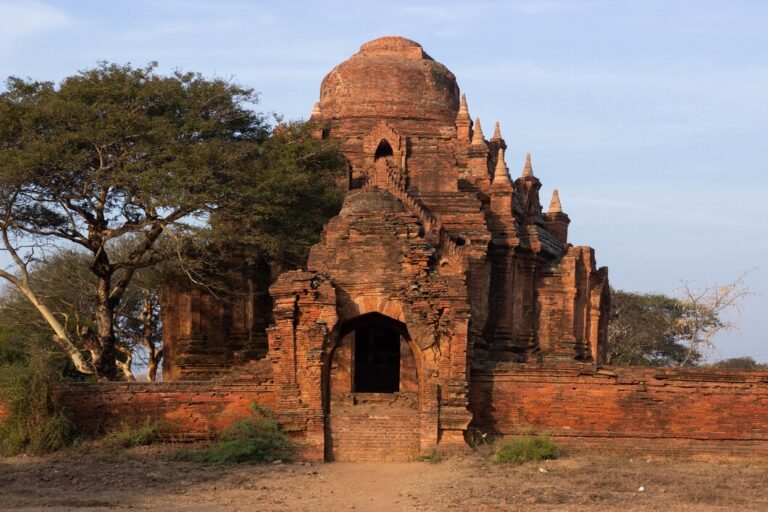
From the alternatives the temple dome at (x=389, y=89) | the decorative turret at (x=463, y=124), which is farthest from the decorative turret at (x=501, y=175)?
the temple dome at (x=389, y=89)

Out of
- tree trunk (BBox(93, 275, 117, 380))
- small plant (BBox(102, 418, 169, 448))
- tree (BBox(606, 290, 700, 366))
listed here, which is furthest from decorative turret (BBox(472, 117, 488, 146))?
tree (BBox(606, 290, 700, 366))

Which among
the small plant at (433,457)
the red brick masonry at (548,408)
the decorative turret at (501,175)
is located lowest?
the small plant at (433,457)

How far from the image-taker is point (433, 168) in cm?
2753

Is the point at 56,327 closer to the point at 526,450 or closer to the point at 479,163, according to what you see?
the point at 526,450

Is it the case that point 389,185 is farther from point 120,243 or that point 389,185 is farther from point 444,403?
point 120,243

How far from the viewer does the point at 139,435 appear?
1791 cm

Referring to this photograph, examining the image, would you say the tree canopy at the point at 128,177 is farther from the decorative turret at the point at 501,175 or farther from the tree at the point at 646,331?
the tree at the point at 646,331

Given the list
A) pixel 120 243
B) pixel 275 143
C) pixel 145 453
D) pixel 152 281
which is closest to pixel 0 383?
pixel 145 453

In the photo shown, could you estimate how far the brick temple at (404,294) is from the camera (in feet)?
57.6

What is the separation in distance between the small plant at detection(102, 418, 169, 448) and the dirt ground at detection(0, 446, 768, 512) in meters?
0.29

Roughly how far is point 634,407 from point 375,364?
7.90 meters

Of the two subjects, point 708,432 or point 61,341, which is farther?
point 61,341

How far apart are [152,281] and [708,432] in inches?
728

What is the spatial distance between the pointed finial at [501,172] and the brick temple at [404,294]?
7cm
